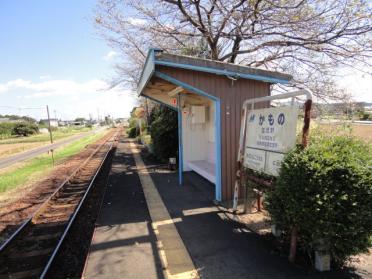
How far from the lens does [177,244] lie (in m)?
4.11

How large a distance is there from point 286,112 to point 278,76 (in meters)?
2.07

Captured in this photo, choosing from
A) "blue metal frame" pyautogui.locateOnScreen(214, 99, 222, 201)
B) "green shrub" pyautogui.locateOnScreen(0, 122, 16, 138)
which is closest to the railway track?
"blue metal frame" pyautogui.locateOnScreen(214, 99, 222, 201)

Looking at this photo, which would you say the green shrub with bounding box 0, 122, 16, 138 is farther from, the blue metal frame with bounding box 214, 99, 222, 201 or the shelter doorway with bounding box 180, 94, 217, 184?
the blue metal frame with bounding box 214, 99, 222, 201

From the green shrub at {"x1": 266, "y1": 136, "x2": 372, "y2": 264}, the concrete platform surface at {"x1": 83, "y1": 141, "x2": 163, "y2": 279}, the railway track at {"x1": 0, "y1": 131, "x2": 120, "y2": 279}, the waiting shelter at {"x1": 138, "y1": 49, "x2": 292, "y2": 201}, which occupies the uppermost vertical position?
the waiting shelter at {"x1": 138, "y1": 49, "x2": 292, "y2": 201}

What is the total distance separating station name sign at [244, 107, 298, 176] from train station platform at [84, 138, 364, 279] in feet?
4.05

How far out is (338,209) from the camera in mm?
2809

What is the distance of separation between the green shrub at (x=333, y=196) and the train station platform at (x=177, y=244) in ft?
1.95

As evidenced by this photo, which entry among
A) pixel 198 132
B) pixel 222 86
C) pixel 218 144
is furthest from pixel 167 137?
pixel 222 86

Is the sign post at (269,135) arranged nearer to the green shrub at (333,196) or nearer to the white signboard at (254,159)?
the white signboard at (254,159)

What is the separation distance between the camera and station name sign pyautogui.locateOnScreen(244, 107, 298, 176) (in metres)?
3.61

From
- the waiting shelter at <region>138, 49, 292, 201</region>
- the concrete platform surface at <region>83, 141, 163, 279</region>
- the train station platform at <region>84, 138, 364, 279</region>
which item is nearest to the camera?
the train station platform at <region>84, 138, 364, 279</region>

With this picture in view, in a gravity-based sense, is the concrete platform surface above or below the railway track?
above

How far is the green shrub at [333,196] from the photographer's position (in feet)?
9.07

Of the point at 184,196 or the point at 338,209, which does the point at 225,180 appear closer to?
the point at 184,196
